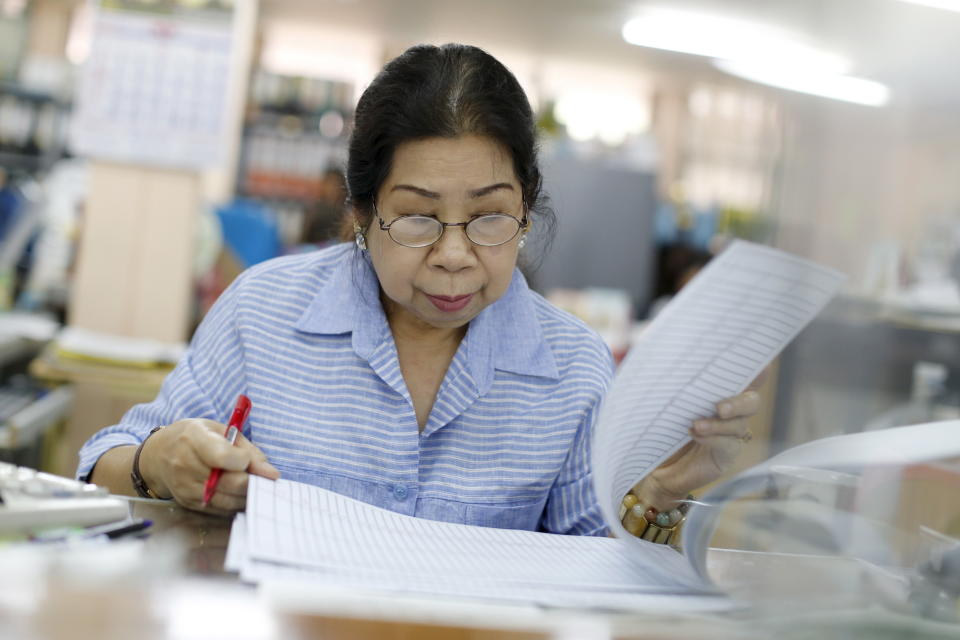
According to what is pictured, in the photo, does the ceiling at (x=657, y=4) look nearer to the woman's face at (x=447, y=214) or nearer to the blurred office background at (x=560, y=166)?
the blurred office background at (x=560, y=166)

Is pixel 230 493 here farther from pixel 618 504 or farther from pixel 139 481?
pixel 618 504

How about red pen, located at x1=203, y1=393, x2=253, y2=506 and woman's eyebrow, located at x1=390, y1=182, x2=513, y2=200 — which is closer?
red pen, located at x1=203, y1=393, x2=253, y2=506

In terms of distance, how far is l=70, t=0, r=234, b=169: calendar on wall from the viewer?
2605 millimetres

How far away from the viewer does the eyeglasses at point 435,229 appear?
1.07 metres

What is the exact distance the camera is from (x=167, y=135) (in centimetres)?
267

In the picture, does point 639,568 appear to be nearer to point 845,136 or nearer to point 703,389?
point 703,389

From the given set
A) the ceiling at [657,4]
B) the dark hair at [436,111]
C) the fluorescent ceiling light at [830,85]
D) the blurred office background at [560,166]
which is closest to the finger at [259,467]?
the dark hair at [436,111]

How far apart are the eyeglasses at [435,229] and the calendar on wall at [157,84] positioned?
1.75m

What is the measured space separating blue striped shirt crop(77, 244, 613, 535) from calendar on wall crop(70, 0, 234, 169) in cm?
158

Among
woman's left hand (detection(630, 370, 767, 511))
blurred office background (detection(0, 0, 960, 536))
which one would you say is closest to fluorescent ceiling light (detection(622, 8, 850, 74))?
blurred office background (detection(0, 0, 960, 536))

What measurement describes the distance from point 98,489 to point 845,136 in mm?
6261

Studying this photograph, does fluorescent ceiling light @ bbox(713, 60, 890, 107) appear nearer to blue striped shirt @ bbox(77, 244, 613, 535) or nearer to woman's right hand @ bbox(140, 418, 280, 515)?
blue striped shirt @ bbox(77, 244, 613, 535)

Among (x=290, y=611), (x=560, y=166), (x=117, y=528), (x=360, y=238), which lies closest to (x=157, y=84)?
(x=360, y=238)

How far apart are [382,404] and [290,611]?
1.74ft
